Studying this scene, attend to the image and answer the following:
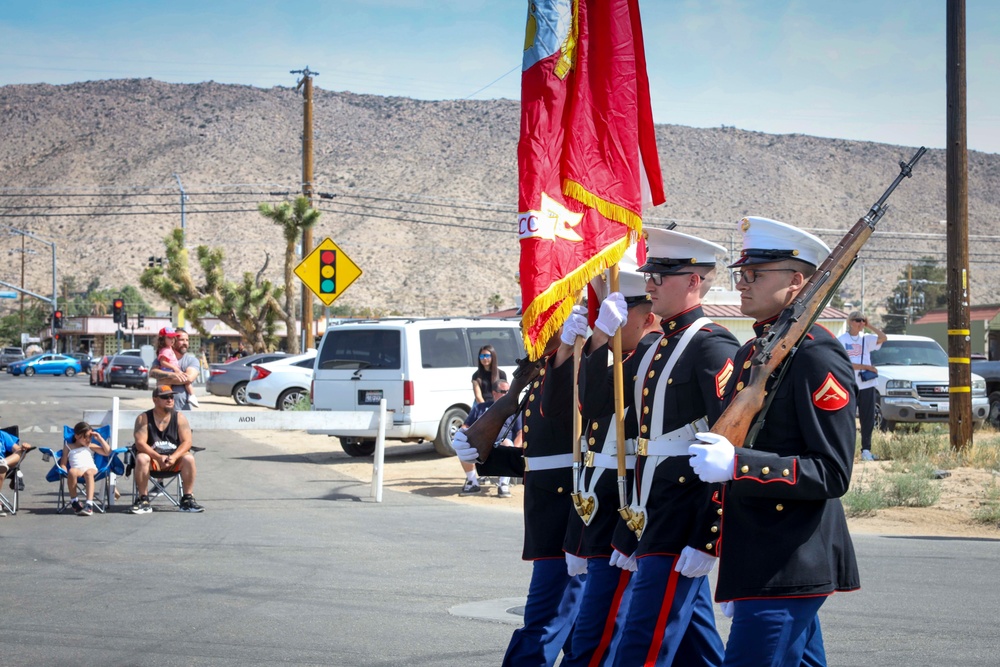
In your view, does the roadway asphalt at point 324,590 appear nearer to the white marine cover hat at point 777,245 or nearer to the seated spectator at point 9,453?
the seated spectator at point 9,453

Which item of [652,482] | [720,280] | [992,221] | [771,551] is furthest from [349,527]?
[992,221]

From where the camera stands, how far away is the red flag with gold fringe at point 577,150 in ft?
18.4

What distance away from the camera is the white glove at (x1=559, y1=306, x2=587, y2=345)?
489 centimetres

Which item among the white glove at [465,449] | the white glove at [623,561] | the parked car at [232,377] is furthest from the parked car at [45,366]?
the white glove at [623,561]

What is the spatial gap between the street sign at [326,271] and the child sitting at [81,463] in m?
7.47

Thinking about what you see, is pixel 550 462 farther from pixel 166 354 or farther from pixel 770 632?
pixel 166 354

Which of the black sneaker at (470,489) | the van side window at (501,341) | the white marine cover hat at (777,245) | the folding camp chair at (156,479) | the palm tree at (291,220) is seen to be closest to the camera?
the white marine cover hat at (777,245)

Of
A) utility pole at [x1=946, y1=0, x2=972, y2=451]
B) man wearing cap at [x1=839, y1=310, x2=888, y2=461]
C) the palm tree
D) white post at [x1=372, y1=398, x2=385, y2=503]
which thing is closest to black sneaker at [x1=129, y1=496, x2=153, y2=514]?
white post at [x1=372, y1=398, x2=385, y2=503]

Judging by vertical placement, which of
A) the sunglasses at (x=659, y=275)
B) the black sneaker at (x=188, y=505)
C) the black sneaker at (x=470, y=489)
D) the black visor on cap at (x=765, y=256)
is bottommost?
the black sneaker at (x=470, y=489)

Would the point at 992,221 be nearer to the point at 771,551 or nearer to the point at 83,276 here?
the point at 83,276

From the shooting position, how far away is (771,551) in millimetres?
3609

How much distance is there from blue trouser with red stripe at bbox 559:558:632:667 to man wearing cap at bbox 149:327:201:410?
35.1ft

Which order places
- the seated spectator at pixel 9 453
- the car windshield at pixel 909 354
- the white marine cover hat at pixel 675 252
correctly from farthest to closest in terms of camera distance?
1. the car windshield at pixel 909 354
2. the seated spectator at pixel 9 453
3. the white marine cover hat at pixel 675 252

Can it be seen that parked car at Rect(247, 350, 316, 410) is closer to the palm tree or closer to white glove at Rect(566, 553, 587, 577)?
the palm tree
